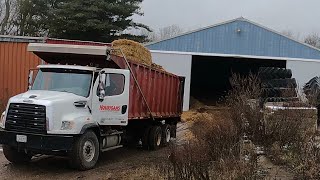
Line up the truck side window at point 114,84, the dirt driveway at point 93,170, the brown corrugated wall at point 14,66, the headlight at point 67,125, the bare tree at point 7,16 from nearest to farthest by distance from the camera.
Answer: the dirt driveway at point 93,170 → the headlight at point 67,125 → the truck side window at point 114,84 → the brown corrugated wall at point 14,66 → the bare tree at point 7,16

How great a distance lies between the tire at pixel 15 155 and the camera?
35.6ft

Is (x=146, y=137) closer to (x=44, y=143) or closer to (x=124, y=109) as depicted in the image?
(x=124, y=109)

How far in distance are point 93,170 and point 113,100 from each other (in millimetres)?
1819

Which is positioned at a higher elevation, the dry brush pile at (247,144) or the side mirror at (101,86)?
the side mirror at (101,86)

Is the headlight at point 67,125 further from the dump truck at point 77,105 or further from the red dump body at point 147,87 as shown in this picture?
the red dump body at point 147,87

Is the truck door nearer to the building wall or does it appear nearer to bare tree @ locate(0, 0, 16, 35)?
the building wall

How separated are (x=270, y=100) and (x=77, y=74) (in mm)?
7413

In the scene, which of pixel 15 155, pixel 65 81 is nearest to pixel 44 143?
pixel 15 155

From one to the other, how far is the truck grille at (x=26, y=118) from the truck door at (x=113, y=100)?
1.38 meters

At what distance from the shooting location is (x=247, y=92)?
10.7 meters

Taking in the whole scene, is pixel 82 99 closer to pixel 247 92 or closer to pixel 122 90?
pixel 122 90

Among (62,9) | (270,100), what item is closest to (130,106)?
(270,100)

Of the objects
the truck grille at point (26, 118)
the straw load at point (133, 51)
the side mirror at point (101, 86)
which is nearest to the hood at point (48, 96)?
the truck grille at point (26, 118)

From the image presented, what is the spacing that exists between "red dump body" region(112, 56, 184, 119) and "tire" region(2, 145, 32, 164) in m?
2.79
